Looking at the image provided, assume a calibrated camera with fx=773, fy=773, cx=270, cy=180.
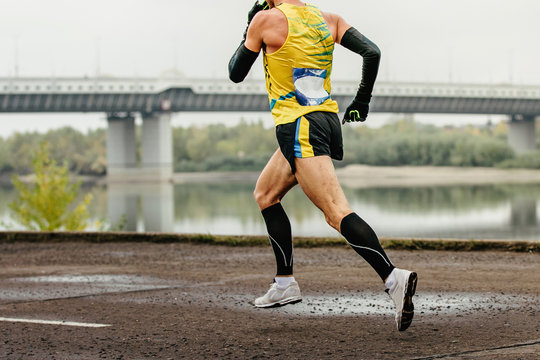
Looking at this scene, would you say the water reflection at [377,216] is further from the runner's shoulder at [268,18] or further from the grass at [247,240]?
the runner's shoulder at [268,18]

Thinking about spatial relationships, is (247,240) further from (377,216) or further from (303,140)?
(377,216)

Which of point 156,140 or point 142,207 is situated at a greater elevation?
point 156,140

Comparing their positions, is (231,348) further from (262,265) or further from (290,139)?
(262,265)

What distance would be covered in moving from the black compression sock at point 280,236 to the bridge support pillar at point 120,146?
88890 mm

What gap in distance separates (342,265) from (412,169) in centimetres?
10590

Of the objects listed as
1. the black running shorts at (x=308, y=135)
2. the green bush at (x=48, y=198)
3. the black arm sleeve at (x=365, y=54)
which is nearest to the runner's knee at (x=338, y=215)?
the black running shorts at (x=308, y=135)

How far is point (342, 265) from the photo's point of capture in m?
7.32

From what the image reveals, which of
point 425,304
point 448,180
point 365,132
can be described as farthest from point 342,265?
point 365,132

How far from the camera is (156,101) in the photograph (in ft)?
295

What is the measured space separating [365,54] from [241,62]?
2.40ft

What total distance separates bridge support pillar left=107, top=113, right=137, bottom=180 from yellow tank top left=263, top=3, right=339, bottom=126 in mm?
89278

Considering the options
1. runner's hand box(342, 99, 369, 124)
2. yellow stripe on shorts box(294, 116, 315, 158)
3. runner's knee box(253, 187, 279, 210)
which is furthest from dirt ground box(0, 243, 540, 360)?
runner's hand box(342, 99, 369, 124)

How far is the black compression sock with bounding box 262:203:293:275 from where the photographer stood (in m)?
4.91

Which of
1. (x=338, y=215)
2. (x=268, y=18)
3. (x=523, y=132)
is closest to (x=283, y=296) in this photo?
(x=338, y=215)
